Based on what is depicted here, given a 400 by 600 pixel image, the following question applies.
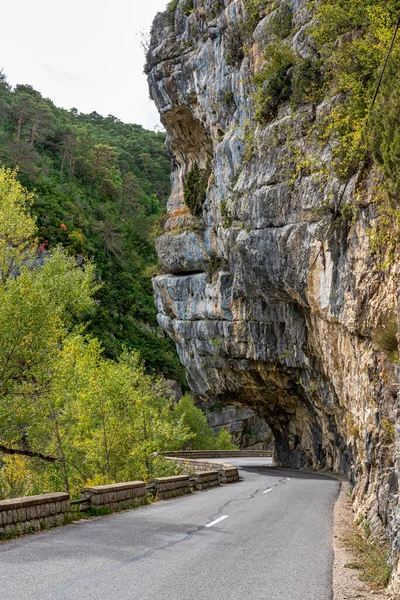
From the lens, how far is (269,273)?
21.9 m

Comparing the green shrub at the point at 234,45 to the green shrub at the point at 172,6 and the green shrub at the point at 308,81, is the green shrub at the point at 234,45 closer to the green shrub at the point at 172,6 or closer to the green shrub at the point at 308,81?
the green shrub at the point at 308,81

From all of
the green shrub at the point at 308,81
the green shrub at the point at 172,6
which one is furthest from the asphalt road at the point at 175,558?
the green shrub at the point at 172,6

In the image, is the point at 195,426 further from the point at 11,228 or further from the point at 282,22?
the point at 282,22

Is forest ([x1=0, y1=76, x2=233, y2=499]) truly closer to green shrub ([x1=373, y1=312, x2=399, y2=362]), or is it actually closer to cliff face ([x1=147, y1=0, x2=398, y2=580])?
cliff face ([x1=147, y1=0, x2=398, y2=580])

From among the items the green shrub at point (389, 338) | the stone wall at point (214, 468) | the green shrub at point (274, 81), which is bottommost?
the stone wall at point (214, 468)

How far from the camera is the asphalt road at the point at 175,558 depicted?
609 cm

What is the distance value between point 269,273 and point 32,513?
1443 centimetres

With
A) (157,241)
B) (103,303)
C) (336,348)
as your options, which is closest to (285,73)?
(336,348)

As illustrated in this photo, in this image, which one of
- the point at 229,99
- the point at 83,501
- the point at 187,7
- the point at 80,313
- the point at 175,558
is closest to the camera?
the point at 175,558

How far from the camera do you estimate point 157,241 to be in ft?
129

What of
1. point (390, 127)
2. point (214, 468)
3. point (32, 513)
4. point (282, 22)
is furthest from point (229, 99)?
point (32, 513)

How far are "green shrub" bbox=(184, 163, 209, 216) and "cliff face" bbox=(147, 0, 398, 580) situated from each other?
53 cm

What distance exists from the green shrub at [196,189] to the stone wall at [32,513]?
28002mm

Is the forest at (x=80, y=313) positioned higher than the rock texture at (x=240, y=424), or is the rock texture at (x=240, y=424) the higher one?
the forest at (x=80, y=313)
